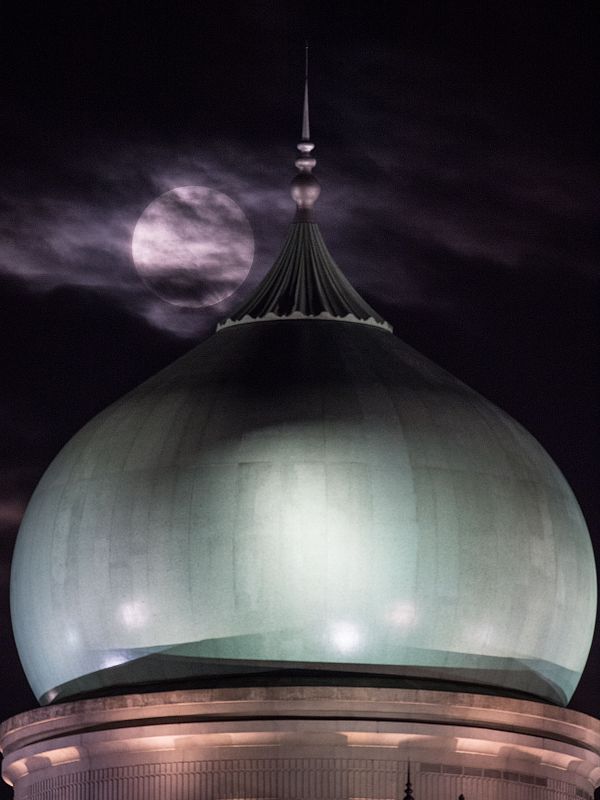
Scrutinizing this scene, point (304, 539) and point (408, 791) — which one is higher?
point (304, 539)

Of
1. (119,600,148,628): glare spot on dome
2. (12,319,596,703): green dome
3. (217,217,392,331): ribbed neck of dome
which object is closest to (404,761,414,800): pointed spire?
(12,319,596,703): green dome

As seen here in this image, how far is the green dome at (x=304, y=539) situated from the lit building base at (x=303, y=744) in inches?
48.0

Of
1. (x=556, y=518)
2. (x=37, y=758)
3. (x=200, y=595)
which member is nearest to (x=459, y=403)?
(x=556, y=518)

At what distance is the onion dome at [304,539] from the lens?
70.4 meters

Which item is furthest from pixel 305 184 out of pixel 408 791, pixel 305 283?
pixel 408 791

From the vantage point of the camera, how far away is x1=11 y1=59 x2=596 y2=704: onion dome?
231 ft

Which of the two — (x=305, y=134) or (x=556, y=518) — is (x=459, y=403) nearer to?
(x=556, y=518)

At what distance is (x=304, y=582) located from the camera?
230 feet

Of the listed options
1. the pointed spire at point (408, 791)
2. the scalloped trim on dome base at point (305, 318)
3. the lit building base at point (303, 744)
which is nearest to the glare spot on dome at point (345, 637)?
the lit building base at point (303, 744)

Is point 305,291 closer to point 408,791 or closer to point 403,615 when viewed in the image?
point 403,615

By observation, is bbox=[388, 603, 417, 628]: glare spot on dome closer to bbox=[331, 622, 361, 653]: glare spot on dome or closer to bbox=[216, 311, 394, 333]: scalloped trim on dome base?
bbox=[331, 622, 361, 653]: glare spot on dome

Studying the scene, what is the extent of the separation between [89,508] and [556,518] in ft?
36.1

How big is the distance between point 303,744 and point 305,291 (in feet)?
42.2

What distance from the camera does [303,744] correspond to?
228ft
